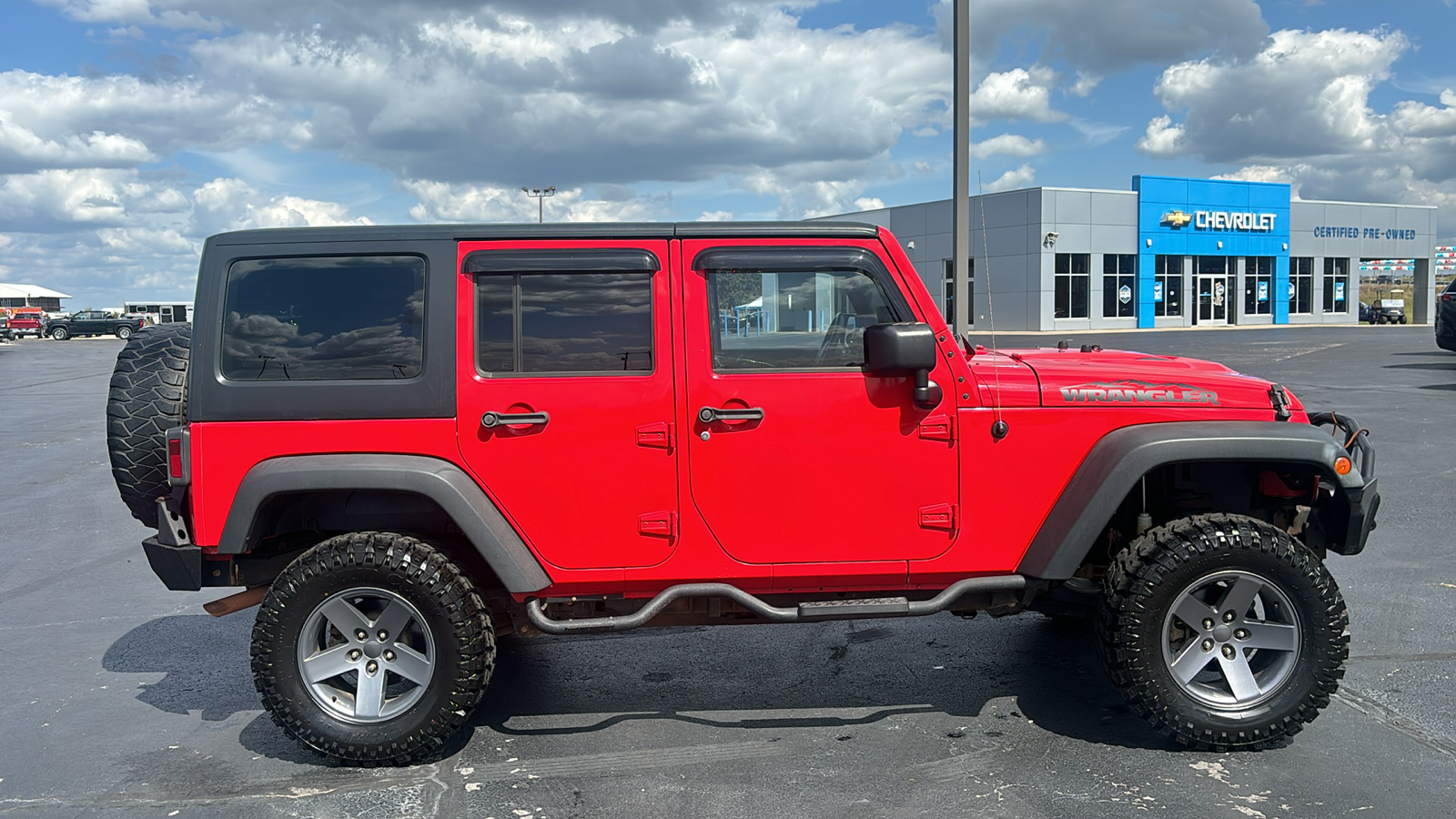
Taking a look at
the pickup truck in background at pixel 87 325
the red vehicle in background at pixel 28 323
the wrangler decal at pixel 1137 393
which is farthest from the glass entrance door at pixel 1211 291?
the red vehicle in background at pixel 28 323

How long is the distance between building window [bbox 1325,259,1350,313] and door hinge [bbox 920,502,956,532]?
61838 mm

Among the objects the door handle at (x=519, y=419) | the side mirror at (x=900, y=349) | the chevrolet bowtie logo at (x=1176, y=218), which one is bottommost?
the door handle at (x=519, y=419)

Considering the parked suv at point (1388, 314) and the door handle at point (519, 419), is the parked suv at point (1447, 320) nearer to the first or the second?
the door handle at point (519, 419)

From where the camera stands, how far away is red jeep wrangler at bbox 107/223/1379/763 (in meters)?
4.09

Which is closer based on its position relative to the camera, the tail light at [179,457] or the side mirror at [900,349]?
the side mirror at [900,349]

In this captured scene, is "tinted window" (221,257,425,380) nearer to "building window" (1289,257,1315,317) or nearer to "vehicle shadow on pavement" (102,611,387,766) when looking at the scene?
"vehicle shadow on pavement" (102,611,387,766)

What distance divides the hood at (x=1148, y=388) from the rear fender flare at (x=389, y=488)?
6.97 feet

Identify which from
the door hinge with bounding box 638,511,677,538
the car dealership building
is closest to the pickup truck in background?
the car dealership building

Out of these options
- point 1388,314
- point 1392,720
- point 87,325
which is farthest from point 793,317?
point 87,325

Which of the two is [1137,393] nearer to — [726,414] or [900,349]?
[900,349]

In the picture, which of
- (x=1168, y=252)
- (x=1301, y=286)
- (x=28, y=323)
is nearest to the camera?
(x=1168, y=252)

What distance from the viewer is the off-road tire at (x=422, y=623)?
4.08m

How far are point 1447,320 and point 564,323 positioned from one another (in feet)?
69.1

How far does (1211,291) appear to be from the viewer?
54000 mm
